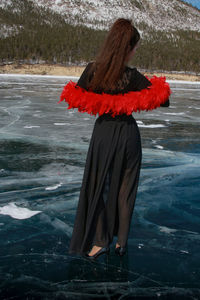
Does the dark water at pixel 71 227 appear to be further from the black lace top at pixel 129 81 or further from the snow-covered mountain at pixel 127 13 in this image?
the snow-covered mountain at pixel 127 13

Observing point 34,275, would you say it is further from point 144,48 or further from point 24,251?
point 144,48

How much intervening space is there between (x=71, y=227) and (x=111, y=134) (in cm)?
119

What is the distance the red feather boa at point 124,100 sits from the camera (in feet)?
9.11

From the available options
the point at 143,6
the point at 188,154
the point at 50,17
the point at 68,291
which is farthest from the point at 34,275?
the point at 143,6

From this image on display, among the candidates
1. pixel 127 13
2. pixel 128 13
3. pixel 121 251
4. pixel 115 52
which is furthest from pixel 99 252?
pixel 128 13

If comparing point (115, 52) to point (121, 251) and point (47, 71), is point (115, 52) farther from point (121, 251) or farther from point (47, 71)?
point (47, 71)

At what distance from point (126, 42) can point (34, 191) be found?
2.54 m

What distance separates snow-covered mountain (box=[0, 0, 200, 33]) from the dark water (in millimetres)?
145361

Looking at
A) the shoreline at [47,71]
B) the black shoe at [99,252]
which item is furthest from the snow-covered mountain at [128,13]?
the black shoe at [99,252]

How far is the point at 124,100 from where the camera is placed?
110 inches

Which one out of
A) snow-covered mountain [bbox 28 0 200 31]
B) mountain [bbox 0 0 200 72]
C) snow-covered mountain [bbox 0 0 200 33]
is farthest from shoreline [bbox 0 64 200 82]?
snow-covered mountain [bbox 28 0 200 31]

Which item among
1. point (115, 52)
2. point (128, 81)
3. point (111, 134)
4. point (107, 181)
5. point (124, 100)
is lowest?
point (107, 181)

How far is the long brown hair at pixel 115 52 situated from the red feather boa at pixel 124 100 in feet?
0.38

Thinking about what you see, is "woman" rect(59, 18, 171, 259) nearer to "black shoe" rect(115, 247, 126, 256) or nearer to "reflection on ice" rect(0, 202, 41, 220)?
"black shoe" rect(115, 247, 126, 256)
